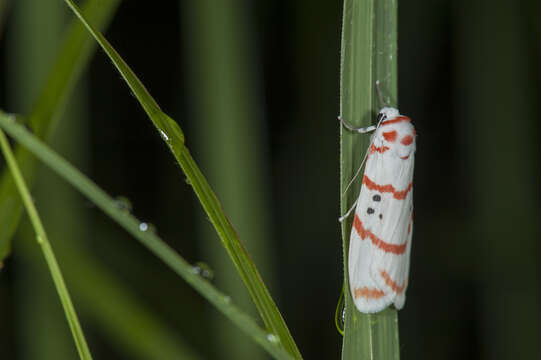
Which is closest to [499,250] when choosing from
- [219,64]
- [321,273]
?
[321,273]

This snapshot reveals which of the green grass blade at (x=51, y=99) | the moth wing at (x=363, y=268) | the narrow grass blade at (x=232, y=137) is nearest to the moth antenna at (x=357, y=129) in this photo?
the moth wing at (x=363, y=268)

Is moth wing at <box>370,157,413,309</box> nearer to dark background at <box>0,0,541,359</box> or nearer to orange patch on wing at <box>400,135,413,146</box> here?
orange patch on wing at <box>400,135,413,146</box>

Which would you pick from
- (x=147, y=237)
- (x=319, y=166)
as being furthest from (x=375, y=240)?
(x=319, y=166)

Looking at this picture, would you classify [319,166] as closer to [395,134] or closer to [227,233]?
[395,134]

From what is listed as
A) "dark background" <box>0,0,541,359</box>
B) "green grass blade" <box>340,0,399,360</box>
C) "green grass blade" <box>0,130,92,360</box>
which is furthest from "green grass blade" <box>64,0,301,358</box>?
"dark background" <box>0,0,541,359</box>

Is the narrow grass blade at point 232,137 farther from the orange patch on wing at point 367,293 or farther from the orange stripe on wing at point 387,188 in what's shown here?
the orange patch on wing at point 367,293

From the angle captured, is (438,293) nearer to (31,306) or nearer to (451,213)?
(451,213)

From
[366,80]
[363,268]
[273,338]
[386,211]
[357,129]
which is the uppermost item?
[366,80]
